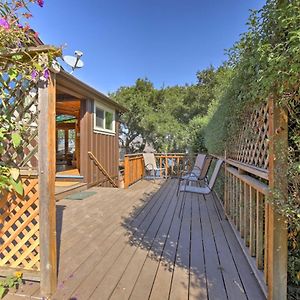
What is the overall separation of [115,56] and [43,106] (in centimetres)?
1391

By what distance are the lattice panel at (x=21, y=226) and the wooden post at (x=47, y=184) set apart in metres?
0.15

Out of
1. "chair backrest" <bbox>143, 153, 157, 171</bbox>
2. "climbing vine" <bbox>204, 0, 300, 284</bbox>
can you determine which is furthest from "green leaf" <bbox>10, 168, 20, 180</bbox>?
"chair backrest" <bbox>143, 153, 157, 171</bbox>

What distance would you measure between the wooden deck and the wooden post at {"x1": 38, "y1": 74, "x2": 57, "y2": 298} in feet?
0.60

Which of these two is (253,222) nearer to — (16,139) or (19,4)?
(16,139)

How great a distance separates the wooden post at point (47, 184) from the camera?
1.79 m

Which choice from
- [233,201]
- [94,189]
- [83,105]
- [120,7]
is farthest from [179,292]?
[120,7]

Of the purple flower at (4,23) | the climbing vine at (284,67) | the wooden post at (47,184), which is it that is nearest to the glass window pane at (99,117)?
the wooden post at (47,184)

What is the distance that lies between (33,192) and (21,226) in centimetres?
35

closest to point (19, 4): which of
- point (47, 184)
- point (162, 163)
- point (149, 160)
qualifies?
point (47, 184)

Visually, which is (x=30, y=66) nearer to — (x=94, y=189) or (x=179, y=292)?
(x=179, y=292)

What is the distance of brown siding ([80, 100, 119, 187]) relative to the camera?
19.5 feet

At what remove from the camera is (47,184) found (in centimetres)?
181

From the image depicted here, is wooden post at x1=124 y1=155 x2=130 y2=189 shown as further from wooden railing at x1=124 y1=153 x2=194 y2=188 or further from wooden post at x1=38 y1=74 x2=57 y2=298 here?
wooden post at x1=38 y1=74 x2=57 y2=298

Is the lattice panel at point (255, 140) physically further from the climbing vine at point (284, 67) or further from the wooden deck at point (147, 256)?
the wooden deck at point (147, 256)
